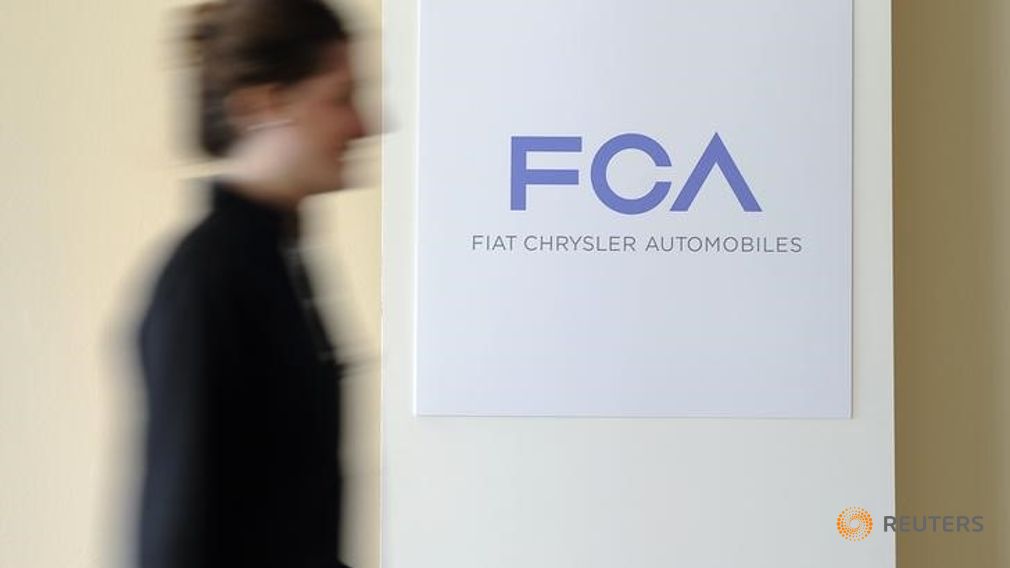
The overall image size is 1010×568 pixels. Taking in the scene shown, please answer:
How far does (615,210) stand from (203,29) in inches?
40.2

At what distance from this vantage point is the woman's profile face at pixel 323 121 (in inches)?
40.8

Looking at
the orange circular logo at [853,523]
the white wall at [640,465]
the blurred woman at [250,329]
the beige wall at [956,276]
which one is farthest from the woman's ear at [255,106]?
the beige wall at [956,276]

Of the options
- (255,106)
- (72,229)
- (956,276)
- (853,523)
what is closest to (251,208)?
(255,106)

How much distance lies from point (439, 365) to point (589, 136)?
1.34 feet

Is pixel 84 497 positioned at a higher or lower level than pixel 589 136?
lower

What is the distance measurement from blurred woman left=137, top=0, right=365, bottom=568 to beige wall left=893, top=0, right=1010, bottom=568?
1.63 meters

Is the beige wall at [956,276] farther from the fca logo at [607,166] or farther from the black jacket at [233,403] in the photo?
the black jacket at [233,403]

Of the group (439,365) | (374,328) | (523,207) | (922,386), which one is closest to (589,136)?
(523,207)

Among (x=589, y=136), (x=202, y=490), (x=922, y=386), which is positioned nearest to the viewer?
(x=202, y=490)

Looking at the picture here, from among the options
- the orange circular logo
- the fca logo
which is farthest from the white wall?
the fca logo

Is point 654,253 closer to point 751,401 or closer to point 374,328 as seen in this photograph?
point 751,401

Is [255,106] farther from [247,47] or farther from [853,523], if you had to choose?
[853,523]

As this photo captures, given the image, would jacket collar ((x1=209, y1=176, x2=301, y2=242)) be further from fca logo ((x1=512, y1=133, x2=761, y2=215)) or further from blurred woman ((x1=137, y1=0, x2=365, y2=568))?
fca logo ((x1=512, y1=133, x2=761, y2=215))

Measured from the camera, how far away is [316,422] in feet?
3.37
